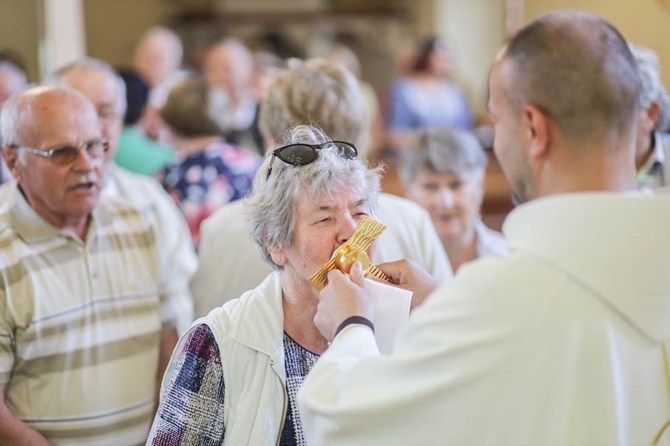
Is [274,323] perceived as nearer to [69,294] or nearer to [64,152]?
[69,294]

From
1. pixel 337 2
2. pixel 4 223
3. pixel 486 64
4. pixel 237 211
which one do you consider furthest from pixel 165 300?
pixel 337 2

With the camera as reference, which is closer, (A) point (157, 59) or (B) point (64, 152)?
(B) point (64, 152)

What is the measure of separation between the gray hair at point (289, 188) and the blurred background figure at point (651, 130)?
906 millimetres

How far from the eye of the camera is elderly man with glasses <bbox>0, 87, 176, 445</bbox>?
2.39 meters

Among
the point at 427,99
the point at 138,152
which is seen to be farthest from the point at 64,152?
the point at 427,99

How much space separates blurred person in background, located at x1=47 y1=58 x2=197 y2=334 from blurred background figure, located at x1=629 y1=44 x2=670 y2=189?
5.07ft

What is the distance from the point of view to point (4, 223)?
2492 mm

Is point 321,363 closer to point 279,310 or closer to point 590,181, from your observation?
point 279,310

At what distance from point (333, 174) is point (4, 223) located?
102cm

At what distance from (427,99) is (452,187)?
11.0 feet

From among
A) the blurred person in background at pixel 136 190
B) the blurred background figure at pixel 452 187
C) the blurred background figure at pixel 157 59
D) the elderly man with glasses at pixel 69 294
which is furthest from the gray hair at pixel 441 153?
the blurred background figure at pixel 157 59

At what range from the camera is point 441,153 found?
11.5 feet

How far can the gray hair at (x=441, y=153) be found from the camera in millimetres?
3490

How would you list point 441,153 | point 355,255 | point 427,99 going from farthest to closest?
point 427,99
point 441,153
point 355,255
